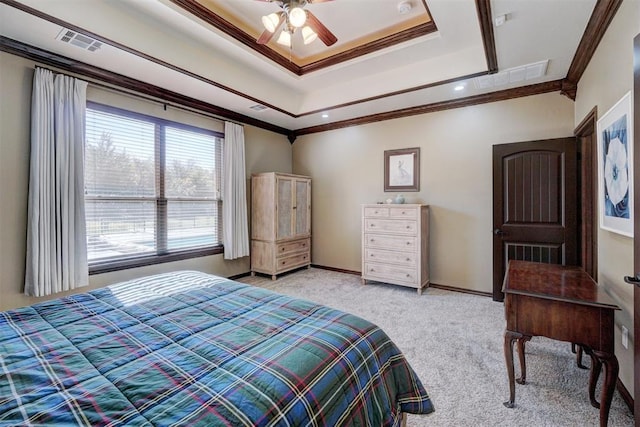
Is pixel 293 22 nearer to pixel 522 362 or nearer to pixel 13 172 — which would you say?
pixel 13 172

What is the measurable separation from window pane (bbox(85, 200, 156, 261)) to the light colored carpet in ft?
6.70

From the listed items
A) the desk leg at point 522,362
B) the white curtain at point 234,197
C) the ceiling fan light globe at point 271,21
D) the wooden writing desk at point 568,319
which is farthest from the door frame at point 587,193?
the white curtain at point 234,197

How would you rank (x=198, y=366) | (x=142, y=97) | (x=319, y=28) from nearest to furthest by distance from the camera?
(x=198, y=366) → (x=319, y=28) → (x=142, y=97)

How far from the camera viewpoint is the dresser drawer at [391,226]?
4.07m

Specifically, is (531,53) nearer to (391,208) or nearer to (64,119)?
(391,208)

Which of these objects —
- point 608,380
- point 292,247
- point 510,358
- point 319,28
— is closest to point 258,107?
point 319,28

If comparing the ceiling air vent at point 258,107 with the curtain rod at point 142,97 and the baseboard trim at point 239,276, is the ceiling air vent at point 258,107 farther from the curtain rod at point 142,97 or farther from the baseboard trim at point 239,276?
the baseboard trim at point 239,276

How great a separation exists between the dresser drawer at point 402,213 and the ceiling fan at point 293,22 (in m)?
2.39

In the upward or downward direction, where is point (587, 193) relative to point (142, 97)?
downward

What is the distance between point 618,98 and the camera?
1971 millimetres

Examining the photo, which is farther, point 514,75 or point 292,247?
point 292,247

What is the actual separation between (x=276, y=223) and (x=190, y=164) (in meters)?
1.58

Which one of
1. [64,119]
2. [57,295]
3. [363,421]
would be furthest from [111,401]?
[64,119]

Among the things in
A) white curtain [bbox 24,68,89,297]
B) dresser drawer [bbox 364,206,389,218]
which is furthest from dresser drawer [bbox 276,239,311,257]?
white curtain [bbox 24,68,89,297]
